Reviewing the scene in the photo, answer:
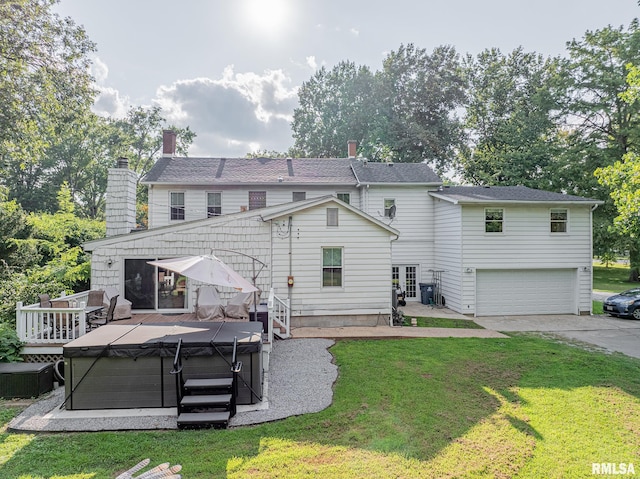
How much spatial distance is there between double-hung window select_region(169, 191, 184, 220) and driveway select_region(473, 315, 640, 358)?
13.8 metres

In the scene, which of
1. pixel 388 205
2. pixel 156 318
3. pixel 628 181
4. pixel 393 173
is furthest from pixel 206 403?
pixel 393 173

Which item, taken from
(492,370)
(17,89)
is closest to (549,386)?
(492,370)

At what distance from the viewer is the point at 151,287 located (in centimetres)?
1052

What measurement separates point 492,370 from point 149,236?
9978mm

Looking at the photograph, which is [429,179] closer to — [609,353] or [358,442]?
[609,353]

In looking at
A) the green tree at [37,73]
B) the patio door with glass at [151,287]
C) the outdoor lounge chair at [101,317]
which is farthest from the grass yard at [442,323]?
the green tree at [37,73]

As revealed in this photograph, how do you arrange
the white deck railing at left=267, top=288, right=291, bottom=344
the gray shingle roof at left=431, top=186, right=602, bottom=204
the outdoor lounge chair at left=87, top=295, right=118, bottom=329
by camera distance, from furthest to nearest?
the gray shingle roof at left=431, top=186, right=602, bottom=204
the white deck railing at left=267, top=288, right=291, bottom=344
the outdoor lounge chair at left=87, top=295, right=118, bottom=329

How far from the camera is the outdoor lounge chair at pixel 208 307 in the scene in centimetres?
961

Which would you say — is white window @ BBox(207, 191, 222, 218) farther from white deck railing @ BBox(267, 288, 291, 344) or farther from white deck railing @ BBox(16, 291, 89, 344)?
white deck railing @ BBox(16, 291, 89, 344)

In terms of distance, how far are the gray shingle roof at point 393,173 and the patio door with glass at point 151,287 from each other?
32.5 ft

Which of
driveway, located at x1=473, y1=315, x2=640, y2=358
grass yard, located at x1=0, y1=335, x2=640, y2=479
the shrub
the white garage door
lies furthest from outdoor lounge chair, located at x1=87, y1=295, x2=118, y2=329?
the white garage door

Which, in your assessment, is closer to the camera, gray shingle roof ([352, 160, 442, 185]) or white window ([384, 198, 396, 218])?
white window ([384, 198, 396, 218])

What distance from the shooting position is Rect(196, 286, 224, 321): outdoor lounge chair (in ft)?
31.5

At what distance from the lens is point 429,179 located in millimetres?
17234
